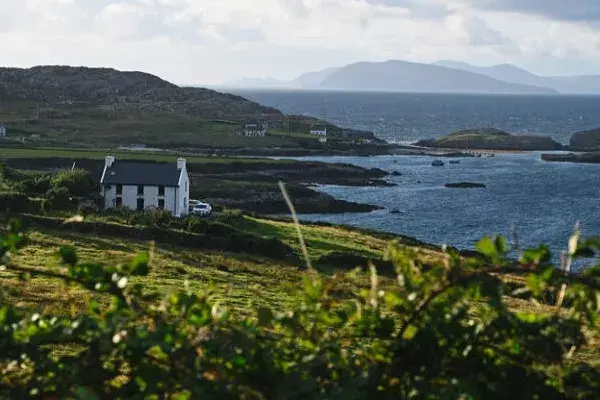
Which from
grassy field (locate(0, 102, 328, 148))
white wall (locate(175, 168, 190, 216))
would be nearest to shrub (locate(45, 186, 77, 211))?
white wall (locate(175, 168, 190, 216))

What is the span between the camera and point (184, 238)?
1826 inches

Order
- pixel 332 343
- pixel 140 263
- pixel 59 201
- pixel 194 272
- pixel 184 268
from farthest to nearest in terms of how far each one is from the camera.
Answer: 1. pixel 59 201
2. pixel 184 268
3. pixel 194 272
4. pixel 332 343
5. pixel 140 263

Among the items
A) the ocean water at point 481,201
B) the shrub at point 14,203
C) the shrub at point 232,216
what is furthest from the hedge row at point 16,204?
the ocean water at point 481,201

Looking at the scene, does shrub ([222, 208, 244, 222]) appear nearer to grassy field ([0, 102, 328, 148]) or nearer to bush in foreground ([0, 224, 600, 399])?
bush in foreground ([0, 224, 600, 399])

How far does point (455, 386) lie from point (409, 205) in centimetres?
9414

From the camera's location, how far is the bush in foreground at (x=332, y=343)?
16.7 ft

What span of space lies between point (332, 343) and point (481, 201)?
101m

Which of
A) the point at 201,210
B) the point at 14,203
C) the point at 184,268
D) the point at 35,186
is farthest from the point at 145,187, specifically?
the point at 184,268

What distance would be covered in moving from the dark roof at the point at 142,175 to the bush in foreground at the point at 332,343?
5993 centimetres

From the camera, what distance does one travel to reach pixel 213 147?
158 metres

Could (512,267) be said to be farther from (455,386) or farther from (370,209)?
(370,209)

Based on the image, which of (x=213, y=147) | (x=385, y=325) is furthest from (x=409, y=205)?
(x=385, y=325)

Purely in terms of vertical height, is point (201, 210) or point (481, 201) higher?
point (201, 210)

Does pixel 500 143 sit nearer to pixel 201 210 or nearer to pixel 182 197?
pixel 201 210
